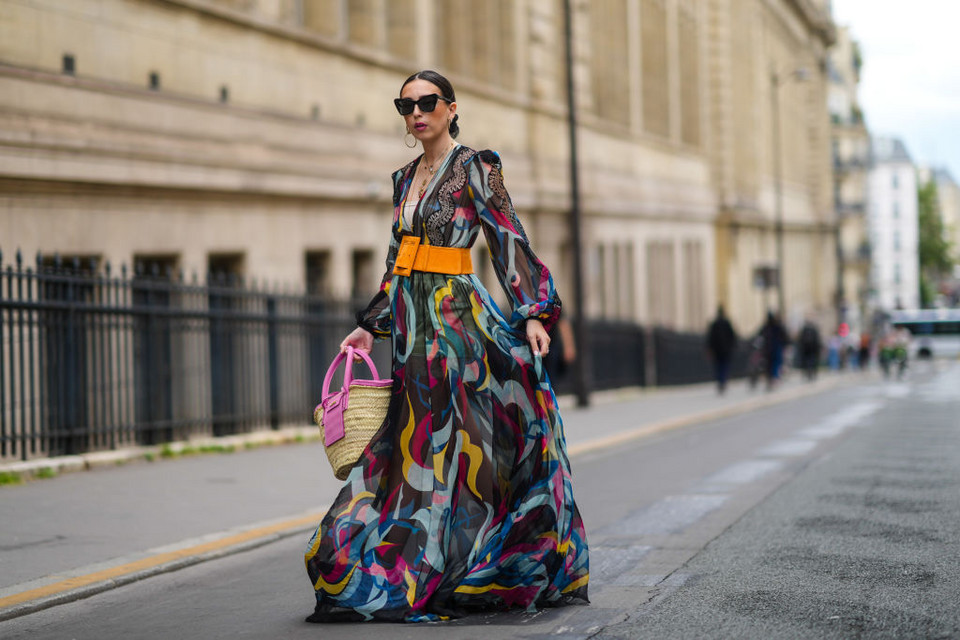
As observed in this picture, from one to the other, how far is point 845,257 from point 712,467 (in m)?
95.7

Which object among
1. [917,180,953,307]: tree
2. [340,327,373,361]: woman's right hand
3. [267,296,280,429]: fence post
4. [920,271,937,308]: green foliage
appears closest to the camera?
[340,327,373,361]: woman's right hand

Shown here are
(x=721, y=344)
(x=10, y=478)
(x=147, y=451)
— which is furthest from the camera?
(x=721, y=344)

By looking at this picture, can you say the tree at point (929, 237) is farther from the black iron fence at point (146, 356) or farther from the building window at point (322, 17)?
the black iron fence at point (146, 356)

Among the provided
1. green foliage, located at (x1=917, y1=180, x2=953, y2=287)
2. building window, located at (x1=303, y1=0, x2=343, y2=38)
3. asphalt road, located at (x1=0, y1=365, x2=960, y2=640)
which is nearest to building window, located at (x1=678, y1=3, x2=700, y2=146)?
building window, located at (x1=303, y1=0, x2=343, y2=38)

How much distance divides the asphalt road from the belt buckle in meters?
1.36

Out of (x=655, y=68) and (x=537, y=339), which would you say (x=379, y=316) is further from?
(x=655, y=68)

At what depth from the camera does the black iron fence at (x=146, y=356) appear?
38.3 feet

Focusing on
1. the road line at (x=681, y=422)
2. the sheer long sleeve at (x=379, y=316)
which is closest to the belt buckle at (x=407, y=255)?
the sheer long sleeve at (x=379, y=316)

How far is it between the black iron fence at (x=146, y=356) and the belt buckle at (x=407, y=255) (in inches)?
231

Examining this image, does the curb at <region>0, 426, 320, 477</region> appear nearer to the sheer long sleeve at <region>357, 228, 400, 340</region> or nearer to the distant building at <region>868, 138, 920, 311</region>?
the sheer long sleeve at <region>357, 228, 400, 340</region>

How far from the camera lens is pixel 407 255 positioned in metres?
5.94

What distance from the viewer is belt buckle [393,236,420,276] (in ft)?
19.4

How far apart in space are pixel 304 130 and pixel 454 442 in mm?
14998

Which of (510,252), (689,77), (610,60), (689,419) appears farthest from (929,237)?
(510,252)
